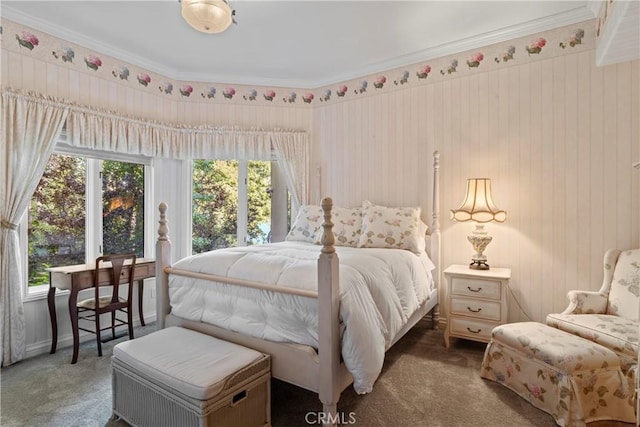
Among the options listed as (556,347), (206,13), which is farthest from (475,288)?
(206,13)

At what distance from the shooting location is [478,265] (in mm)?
2764

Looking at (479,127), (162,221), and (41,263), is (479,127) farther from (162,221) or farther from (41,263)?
(41,263)

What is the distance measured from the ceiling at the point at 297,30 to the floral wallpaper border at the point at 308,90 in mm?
67

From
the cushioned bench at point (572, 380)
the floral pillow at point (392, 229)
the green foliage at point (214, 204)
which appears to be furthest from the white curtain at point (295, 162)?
the cushioned bench at point (572, 380)

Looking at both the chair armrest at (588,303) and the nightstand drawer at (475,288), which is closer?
the chair armrest at (588,303)

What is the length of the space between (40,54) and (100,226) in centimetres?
153

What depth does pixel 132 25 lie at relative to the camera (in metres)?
2.76

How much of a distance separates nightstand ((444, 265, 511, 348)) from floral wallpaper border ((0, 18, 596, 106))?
6.06 ft

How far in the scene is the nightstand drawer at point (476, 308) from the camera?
2.50 meters

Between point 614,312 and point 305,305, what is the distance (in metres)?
2.09

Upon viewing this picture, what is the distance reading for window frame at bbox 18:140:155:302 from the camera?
8.84ft

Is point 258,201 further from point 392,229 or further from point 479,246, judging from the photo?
point 479,246

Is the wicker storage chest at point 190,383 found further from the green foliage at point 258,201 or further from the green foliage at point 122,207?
the green foliage at point 258,201

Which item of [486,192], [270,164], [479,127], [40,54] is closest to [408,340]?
[486,192]
